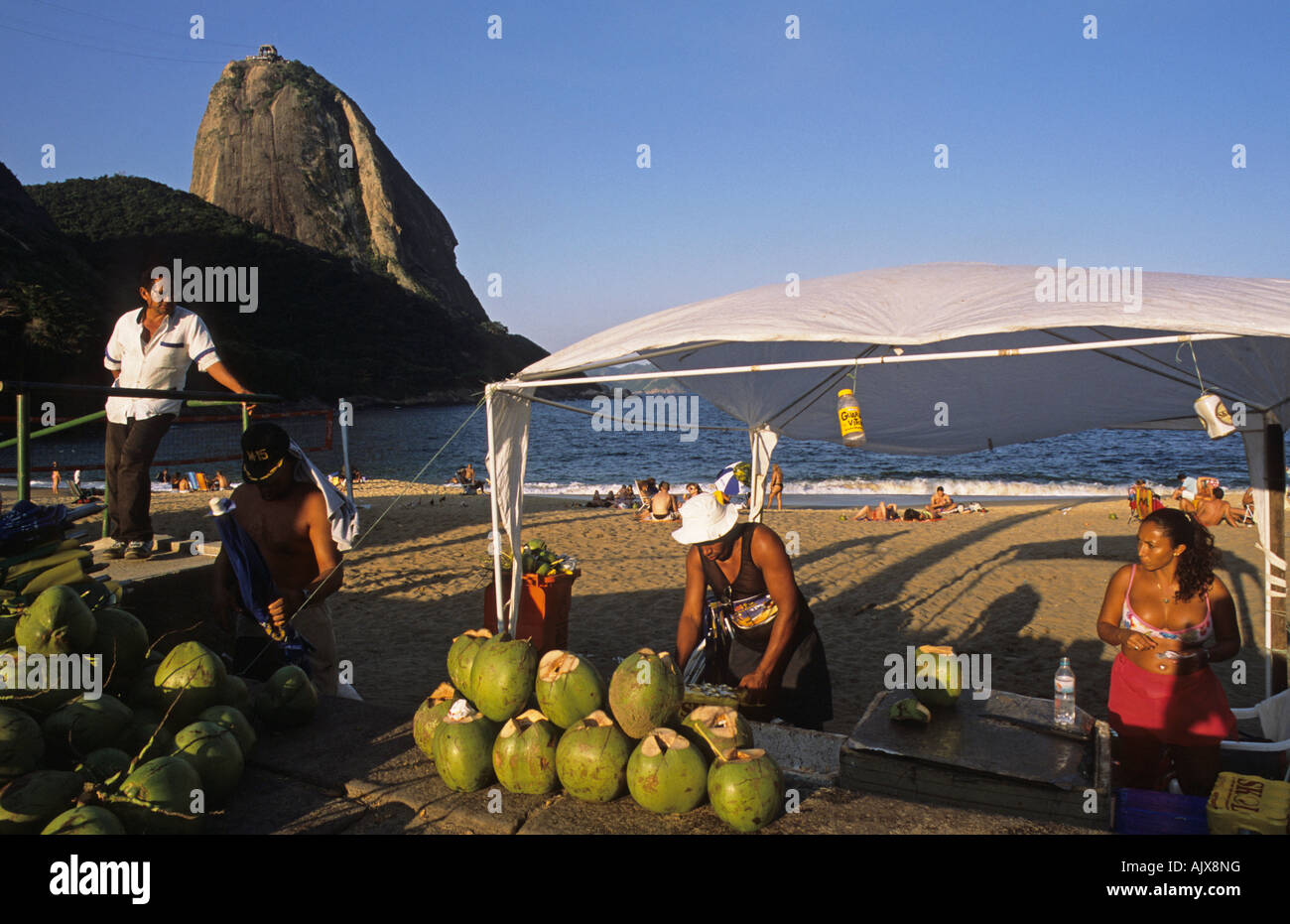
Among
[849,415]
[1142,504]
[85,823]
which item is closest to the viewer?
[85,823]

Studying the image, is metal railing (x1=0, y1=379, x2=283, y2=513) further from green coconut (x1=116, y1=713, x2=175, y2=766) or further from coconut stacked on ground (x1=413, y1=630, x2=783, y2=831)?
coconut stacked on ground (x1=413, y1=630, x2=783, y2=831)

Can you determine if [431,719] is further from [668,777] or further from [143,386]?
[143,386]

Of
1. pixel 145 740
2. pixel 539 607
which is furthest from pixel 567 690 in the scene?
pixel 539 607

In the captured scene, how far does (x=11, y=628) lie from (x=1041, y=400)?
7794 mm

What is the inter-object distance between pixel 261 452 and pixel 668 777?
9.14 ft

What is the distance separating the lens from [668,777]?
80.9 inches

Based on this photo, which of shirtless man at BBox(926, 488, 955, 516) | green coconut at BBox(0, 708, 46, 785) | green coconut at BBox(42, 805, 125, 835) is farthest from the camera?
shirtless man at BBox(926, 488, 955, 516)

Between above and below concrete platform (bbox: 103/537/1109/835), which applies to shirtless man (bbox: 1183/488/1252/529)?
below

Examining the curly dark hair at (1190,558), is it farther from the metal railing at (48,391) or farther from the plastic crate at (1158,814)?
the metal railing at (48,391)

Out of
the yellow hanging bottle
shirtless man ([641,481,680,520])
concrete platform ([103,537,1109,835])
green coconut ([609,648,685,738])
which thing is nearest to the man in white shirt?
concrete platform ([103,537,1109,835])

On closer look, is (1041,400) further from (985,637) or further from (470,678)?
A: (470,678)

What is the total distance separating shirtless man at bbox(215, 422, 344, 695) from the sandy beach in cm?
71

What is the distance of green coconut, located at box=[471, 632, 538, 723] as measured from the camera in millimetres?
2508
